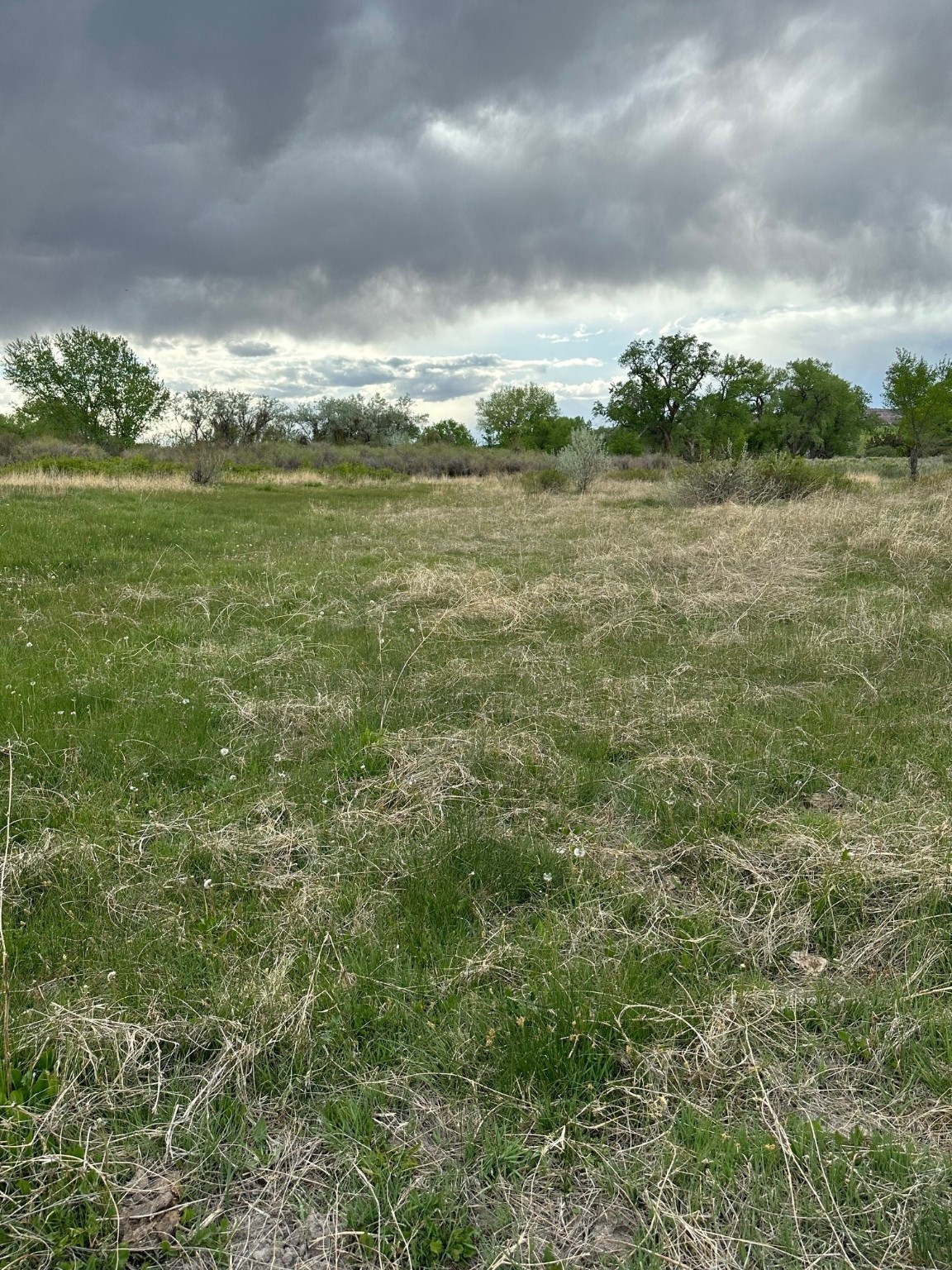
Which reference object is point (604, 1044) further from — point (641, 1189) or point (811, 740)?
point (811, 740)

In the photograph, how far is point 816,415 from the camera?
6550 cm

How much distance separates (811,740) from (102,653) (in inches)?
271

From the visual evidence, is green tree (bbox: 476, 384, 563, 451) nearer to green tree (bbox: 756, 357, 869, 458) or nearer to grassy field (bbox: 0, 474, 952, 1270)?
green tree (bbox: 756, 357, 869, 458)

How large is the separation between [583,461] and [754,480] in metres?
11.2

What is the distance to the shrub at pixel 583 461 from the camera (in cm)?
3259

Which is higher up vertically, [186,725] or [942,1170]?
[186,725]

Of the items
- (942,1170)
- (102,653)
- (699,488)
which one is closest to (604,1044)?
(942,1170)

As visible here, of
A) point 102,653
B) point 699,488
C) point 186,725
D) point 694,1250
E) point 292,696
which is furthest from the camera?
point 699,488

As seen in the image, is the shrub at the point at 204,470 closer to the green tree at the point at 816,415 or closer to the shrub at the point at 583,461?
the shrub at the point at 583,461

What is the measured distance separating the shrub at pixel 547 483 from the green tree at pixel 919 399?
15.8 meters

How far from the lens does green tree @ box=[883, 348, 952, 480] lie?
100ft

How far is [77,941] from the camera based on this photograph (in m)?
3.20

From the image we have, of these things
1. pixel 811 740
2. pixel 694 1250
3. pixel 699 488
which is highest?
pixel 699 488

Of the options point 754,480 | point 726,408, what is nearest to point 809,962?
point 754,480
